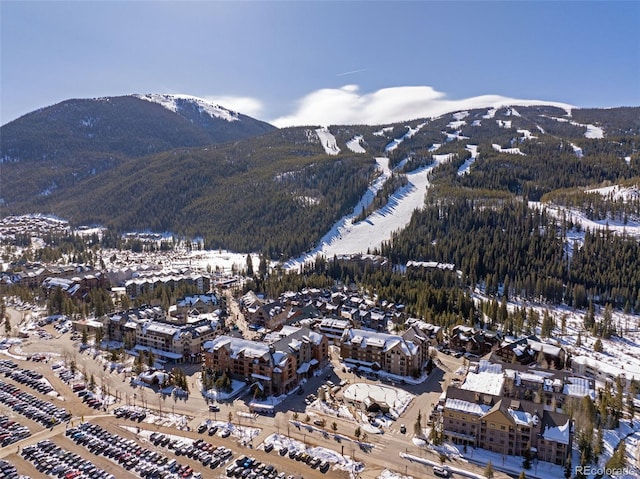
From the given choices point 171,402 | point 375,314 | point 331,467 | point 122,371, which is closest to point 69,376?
point 122,371

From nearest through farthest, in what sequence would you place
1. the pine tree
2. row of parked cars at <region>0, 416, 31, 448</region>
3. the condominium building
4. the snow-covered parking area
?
the pine tree
row of parked cars at <region>0, 416, 31, 448</region>
the snow-covered parking area
the condominium building

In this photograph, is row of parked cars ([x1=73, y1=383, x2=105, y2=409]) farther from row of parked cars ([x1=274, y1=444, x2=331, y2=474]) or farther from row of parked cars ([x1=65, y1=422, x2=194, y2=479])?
row of parked cars ([x1=274, y1=444, x2=331, y2=474])

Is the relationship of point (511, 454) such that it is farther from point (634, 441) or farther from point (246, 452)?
point (246, 452)

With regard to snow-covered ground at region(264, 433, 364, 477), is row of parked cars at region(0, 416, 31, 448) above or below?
above

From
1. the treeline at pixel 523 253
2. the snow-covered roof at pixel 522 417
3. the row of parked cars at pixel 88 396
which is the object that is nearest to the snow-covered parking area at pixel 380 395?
the snow-covered roof at pixel 522 417

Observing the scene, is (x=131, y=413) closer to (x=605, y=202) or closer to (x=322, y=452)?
(x=322, y=452)

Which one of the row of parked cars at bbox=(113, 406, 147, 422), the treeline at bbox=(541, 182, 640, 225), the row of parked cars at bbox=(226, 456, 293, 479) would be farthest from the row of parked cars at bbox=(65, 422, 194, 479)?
the treeline at bbox=(541, 182, 640, 225)

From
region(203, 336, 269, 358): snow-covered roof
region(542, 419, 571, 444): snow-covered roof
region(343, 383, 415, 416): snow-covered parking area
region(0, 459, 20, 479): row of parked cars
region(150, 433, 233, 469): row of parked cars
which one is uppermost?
region(203, 336, 269, 358): snow-covered roof
